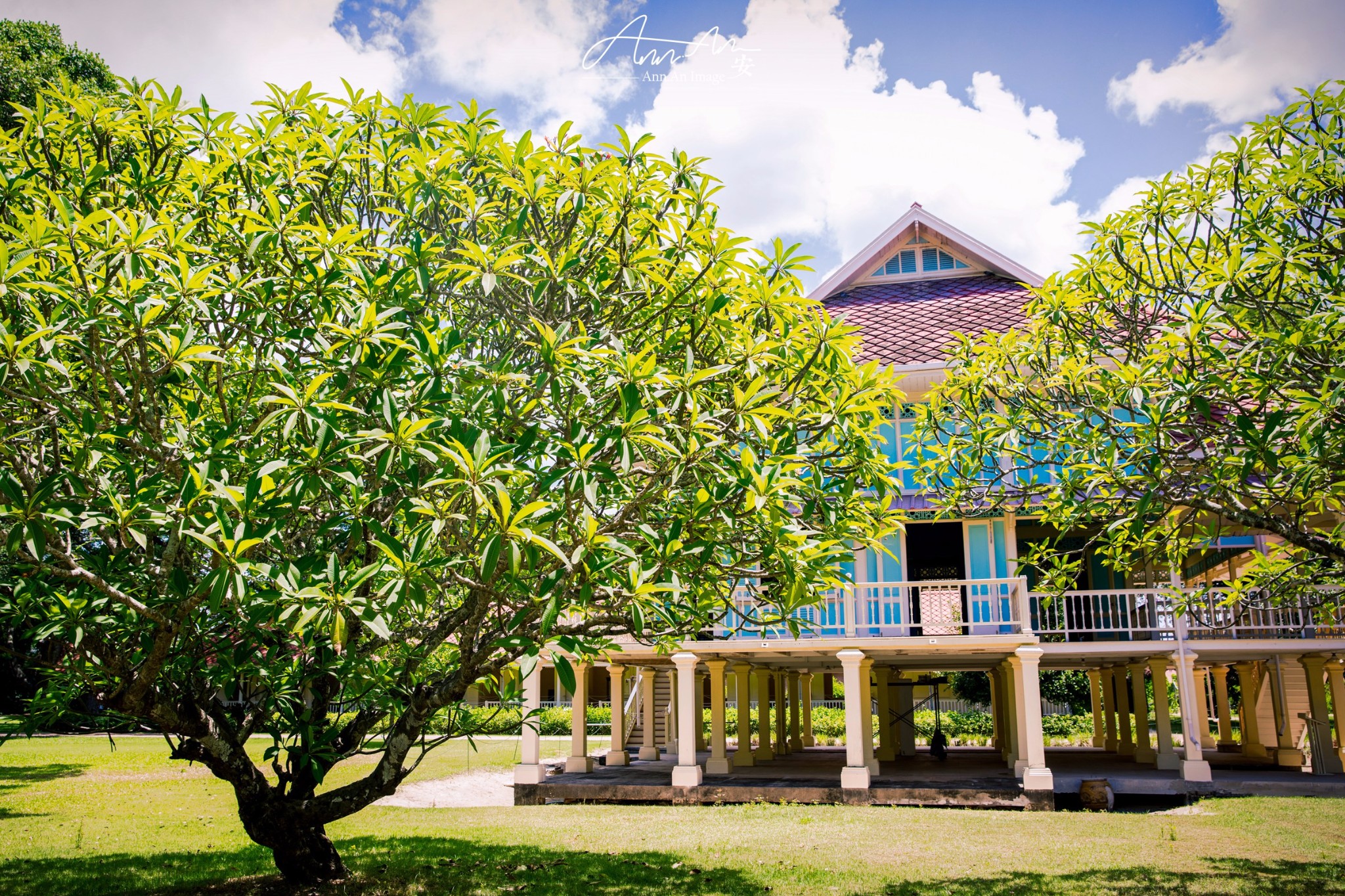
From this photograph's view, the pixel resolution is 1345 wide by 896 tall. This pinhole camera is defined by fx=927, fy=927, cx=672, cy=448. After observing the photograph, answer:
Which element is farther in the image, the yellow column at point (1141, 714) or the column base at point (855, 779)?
the yellow column at point (1141, 714)

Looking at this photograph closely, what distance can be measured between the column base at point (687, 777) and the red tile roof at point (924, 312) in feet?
30.3

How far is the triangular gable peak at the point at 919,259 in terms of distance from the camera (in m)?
22.6

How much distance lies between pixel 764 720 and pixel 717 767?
417cm

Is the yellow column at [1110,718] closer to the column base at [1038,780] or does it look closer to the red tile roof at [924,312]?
the column base at [1038,780]

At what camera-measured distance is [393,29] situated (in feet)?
35.2

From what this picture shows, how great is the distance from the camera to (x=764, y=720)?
78.8 feet

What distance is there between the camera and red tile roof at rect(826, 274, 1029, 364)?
20641 mm

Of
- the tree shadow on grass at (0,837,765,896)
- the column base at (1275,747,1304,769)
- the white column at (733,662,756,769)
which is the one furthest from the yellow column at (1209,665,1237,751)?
the tree shadow on grass at (0,837,765,896)

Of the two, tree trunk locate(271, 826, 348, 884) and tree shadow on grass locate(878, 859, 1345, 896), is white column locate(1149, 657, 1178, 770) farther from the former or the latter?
tree trunk locate(271, 826, 348, 884)

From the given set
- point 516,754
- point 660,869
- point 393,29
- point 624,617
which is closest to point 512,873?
point 660,869

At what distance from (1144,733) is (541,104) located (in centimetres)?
1820

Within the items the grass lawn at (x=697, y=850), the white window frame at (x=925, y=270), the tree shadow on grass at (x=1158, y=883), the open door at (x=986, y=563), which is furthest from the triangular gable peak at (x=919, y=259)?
the tree shadow on grass at (x=1158, y=883)

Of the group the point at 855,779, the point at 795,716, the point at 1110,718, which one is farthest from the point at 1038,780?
the point at 795,716

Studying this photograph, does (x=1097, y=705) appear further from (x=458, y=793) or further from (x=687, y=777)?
(x=458, y=793)
